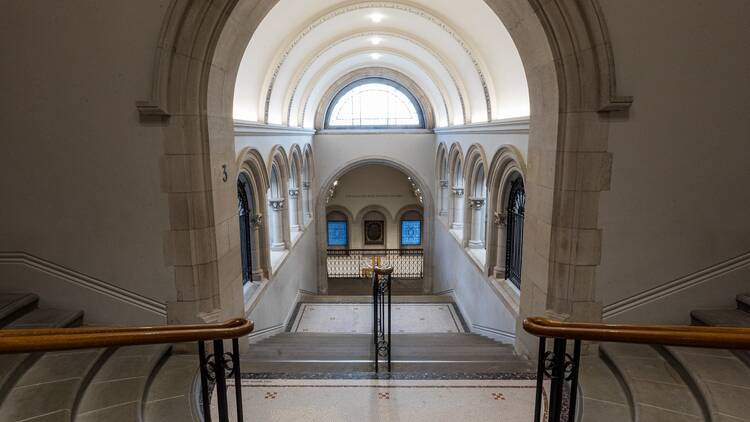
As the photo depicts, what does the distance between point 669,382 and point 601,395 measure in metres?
0.45

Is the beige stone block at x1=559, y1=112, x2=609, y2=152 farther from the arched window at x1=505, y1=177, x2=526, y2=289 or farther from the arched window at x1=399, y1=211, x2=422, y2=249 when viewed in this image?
the arched window at x1=399, y1=211, x2=422, y2=249

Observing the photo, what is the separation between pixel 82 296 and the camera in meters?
3.38

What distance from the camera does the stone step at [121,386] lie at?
Result: 96.5 inches

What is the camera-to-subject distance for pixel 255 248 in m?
6.14

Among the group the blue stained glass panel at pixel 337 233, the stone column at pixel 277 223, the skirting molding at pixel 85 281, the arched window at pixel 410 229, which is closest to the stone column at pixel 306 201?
the stone column at pixel 277 223

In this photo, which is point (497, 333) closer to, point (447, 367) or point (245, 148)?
point (447, 367)

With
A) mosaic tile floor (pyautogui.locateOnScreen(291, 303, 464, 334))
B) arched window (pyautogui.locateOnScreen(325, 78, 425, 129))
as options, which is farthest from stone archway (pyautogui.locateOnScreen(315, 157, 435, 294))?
mosaic tile floor (pyautogui.locateOnScreen(291, 303, 464, 334))

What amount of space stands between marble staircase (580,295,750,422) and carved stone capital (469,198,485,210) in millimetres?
4847

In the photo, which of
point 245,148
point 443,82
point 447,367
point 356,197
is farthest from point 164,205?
point 356,197

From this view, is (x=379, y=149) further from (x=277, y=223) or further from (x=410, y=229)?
(x=277, y=223)

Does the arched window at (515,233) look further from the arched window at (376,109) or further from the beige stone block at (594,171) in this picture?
the arched window at (376,109)

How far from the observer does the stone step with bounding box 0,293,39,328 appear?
302 cm

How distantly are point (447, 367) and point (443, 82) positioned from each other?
7473mm

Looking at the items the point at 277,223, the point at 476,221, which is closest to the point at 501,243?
the point at 476,221
